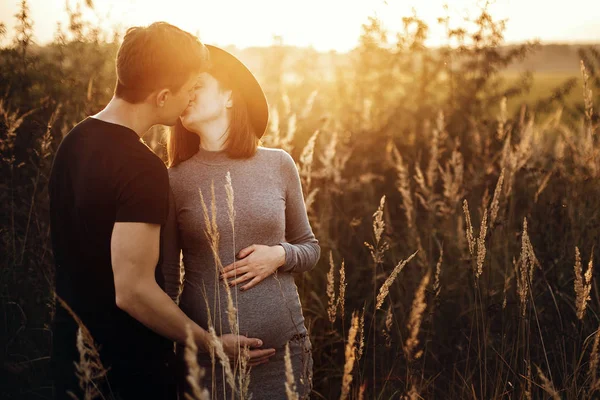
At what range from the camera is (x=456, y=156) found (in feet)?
13.9

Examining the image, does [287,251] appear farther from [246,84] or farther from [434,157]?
[434,157]

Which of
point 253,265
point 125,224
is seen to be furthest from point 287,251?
point 125,224

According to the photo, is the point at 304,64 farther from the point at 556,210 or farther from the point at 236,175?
the point at 236,175

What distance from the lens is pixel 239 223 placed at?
96.0 inches

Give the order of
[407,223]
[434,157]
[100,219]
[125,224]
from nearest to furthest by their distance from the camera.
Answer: [125,224], [100,219], [434,157], [407,223]

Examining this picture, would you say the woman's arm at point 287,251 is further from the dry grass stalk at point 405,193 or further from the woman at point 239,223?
the dry grass stalk at point 405,193

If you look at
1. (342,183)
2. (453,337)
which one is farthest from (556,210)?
(342,183)

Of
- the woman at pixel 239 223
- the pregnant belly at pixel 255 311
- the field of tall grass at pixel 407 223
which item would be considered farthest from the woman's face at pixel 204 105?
the field of tall grass at pixel 407 223

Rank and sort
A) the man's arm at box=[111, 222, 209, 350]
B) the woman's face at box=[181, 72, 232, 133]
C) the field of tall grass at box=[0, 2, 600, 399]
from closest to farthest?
1. the man's arm at box=[111, 222, 209, 350]
2. the woman's face at box=[181, 72, 232, 133]
3. the field of tall grass at box=[0, 2, 600, 399]

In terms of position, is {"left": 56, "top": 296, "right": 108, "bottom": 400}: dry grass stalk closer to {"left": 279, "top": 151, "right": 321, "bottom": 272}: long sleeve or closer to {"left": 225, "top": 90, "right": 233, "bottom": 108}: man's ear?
{"left": 279, "top": 151, "right": 321, "bottom": 272}: long sleeve

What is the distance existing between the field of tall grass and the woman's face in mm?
791

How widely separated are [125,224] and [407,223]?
3.19 metres

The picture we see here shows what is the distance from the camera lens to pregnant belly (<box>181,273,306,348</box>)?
2.39m

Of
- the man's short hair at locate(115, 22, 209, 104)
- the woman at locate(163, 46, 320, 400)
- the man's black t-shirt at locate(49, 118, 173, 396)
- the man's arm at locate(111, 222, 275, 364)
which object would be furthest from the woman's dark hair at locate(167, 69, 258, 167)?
the man's arm at locate(111, 222, 275, 364)
